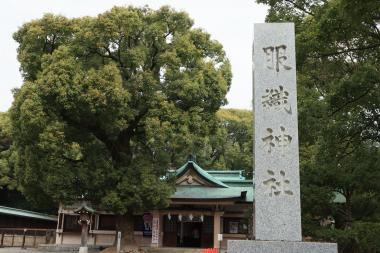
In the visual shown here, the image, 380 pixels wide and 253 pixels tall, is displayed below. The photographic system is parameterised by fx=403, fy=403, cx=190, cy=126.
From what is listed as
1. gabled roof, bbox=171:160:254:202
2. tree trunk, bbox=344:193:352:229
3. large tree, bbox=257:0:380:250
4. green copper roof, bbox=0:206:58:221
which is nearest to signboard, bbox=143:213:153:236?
gabled roof, bbox=171:160:254:202

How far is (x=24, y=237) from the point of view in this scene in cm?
2177

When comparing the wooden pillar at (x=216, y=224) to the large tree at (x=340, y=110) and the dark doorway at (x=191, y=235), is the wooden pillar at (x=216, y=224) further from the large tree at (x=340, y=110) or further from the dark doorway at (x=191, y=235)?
the large tree at (x=340, y=110)

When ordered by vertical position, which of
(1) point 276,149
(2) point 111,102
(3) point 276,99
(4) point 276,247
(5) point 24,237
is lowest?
(5) point 24,237

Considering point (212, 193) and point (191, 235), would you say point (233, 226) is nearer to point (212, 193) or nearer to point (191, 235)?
point (212, 193)

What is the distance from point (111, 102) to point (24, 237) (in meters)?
11.6

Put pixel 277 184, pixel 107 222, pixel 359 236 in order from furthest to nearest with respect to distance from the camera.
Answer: pixel 107 222 → pixel 359 236 → pixel 277 184

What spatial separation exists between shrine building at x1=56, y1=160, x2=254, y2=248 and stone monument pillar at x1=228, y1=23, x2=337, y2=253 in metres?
13.7

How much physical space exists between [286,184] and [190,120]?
32.6 feet

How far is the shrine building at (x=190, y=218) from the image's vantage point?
827 inches

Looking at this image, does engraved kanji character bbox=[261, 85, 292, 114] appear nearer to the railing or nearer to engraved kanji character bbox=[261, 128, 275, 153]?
engraved kanji character bbox=[261, 128, 275, 153]

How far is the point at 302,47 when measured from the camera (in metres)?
10.0

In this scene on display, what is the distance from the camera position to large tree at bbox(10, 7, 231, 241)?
14977 millimetres

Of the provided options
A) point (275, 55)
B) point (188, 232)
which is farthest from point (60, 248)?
point (275, 55)

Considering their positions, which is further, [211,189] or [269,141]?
[211,189]
